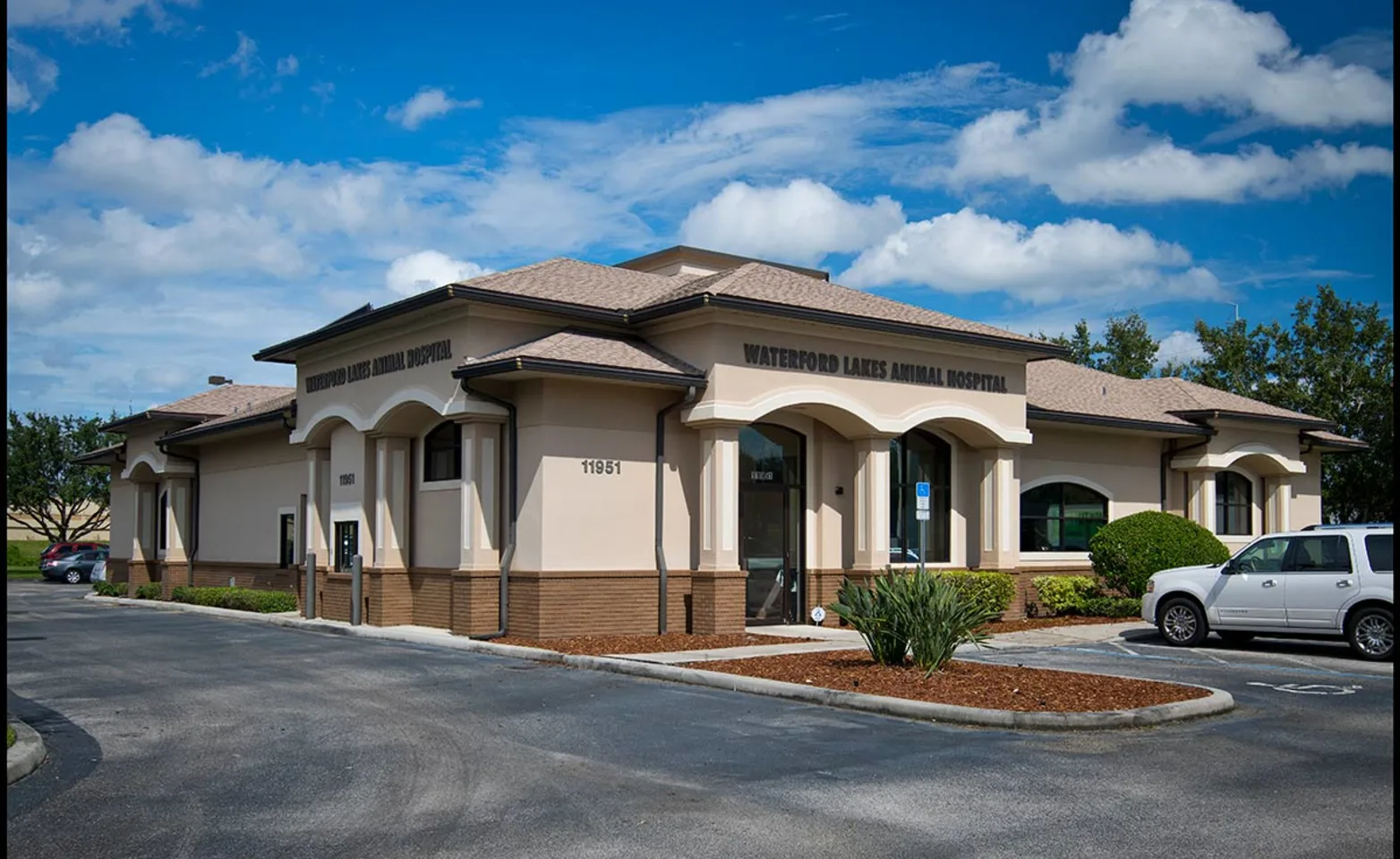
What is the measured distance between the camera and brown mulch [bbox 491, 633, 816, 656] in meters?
18.3

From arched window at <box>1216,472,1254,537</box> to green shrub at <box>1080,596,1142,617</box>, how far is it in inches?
263

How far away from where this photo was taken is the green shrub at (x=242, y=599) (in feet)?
90.4

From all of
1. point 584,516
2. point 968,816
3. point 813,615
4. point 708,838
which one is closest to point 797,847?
point 708,838

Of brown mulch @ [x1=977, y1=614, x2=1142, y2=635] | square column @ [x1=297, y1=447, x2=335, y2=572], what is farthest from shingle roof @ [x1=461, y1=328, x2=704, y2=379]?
brown mulch @ [x1=977, y1=614, x2=1142, y2=635]

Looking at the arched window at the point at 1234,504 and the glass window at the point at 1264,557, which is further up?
the arched window at the point at 1234,504

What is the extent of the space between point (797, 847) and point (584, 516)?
12990mm

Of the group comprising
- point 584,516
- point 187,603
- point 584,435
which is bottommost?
point 187,603

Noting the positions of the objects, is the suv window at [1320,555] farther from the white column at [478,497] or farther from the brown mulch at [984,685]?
the white column at [478,497]

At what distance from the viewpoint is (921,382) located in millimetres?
23234

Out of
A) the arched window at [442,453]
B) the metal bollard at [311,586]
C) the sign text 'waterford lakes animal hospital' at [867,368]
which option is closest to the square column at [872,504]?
the sign text 'waterford lakes animal hospital' at [867,368]

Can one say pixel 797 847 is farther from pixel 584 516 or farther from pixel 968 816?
pixel 584 516

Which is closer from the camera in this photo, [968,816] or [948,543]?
[968,816]

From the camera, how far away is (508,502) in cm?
2052

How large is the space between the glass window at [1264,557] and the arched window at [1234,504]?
1239 cm
